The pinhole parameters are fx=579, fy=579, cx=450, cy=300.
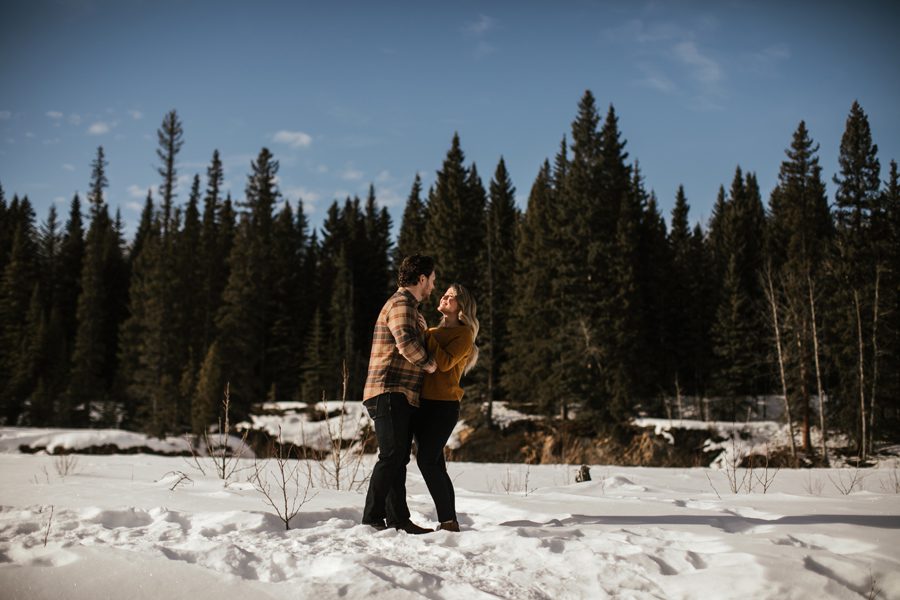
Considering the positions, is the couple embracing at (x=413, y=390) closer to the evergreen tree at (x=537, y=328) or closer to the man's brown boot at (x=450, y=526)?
the man's brown boot at (x=450, y=526)

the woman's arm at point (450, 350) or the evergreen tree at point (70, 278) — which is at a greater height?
the evergreen tree at point (70, 278)

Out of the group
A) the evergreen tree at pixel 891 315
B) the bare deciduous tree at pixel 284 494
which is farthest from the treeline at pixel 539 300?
the bare deciduous tree at pixel 284 494

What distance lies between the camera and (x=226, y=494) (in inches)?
192

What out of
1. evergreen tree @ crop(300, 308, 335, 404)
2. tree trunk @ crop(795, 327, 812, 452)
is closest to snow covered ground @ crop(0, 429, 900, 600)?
tree trunk @ crop(795, 327, 812, 452)

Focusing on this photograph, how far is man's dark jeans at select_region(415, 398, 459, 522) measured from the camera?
4.00m

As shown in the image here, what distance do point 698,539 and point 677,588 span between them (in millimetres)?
820

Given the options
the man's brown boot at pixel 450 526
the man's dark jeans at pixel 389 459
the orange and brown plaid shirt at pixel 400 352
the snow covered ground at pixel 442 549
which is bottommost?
the man's brown boot at pixel 450 526

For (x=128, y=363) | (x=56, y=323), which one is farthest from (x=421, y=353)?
(x=56, y=323)

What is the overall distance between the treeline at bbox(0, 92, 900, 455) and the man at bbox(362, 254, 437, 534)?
2298 cm

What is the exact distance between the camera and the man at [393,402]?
12.7 feet

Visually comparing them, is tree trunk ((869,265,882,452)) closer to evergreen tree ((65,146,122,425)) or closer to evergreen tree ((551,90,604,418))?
evergreen tree ((551,90,604,418))

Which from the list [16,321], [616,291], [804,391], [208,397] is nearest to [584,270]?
[616,291]

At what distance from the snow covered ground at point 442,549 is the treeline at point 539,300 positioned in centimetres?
2211

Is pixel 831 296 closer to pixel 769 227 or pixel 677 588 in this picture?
pixel 769 227
